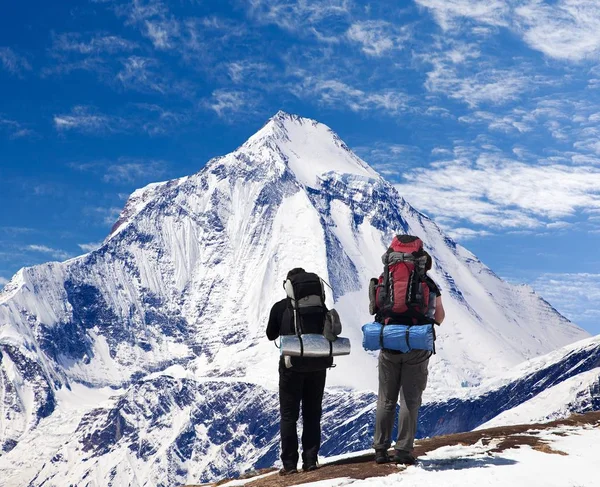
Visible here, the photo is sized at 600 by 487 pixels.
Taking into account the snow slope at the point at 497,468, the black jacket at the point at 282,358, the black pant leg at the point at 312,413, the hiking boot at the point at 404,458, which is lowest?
the snow slope at the point at 497,468

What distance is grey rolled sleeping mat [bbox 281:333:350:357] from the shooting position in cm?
2716

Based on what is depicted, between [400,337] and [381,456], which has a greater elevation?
[400,337]

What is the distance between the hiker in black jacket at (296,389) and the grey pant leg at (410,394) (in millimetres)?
2089

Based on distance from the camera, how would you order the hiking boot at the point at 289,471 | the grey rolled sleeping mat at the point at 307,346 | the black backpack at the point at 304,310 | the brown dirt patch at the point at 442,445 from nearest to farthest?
the brown dirt patch at the point at 442,445, the grey rolled sleeping mat at the point at 307,346, the black backpack at the point at 304,310, the hiking boot at the point at 289,471

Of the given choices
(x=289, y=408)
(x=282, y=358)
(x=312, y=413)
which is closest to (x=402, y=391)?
(x=312, y=413)

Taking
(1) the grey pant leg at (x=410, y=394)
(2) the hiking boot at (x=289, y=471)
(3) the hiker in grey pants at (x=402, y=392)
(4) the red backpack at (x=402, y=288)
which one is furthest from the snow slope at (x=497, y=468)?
(4) the red backpack at (x=402, y=288)

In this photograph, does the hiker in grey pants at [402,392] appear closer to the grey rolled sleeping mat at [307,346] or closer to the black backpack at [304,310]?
the grey rolled sleeping mat at [307,346]

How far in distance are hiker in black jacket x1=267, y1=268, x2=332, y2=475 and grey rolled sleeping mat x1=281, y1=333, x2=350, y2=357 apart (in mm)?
Result: 215

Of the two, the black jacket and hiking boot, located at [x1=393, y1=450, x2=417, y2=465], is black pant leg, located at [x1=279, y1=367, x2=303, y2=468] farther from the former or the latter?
hiking boot, located at [x1=393, y1=450, x2=417, y2=465]

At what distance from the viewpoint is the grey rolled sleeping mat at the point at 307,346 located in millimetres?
27156

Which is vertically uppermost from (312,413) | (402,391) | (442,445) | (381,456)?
(402,391)

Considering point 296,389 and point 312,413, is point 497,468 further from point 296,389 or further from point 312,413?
point 296,389

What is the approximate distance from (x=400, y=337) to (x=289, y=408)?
390cm

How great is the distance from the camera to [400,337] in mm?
26031
